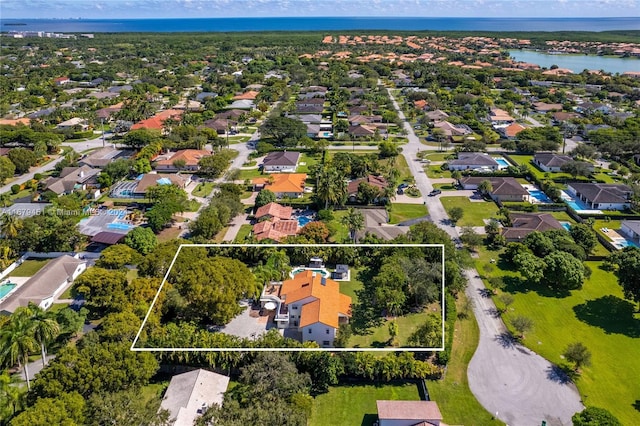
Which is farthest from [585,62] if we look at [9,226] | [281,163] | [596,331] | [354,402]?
[9,226]

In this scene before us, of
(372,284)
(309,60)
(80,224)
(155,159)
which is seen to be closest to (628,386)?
(372,284)

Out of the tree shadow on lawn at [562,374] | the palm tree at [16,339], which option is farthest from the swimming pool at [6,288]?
the tree shadow on lawn at [562,374]

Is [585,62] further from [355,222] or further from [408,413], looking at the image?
[408,413]

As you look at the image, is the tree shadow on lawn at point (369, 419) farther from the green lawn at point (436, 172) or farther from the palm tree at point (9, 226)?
the green lawn at point (436, 172)

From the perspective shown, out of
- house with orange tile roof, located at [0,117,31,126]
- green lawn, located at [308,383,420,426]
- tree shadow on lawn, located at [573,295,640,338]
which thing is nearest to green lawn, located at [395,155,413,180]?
tree shadow on lawn, located at [573,295,640,338]

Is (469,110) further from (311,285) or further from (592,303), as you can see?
(311,285)

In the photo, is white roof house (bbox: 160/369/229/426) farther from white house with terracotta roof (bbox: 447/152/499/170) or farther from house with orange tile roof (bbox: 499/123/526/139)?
house with orange tile roof (bbox: 499/123/526/139)
